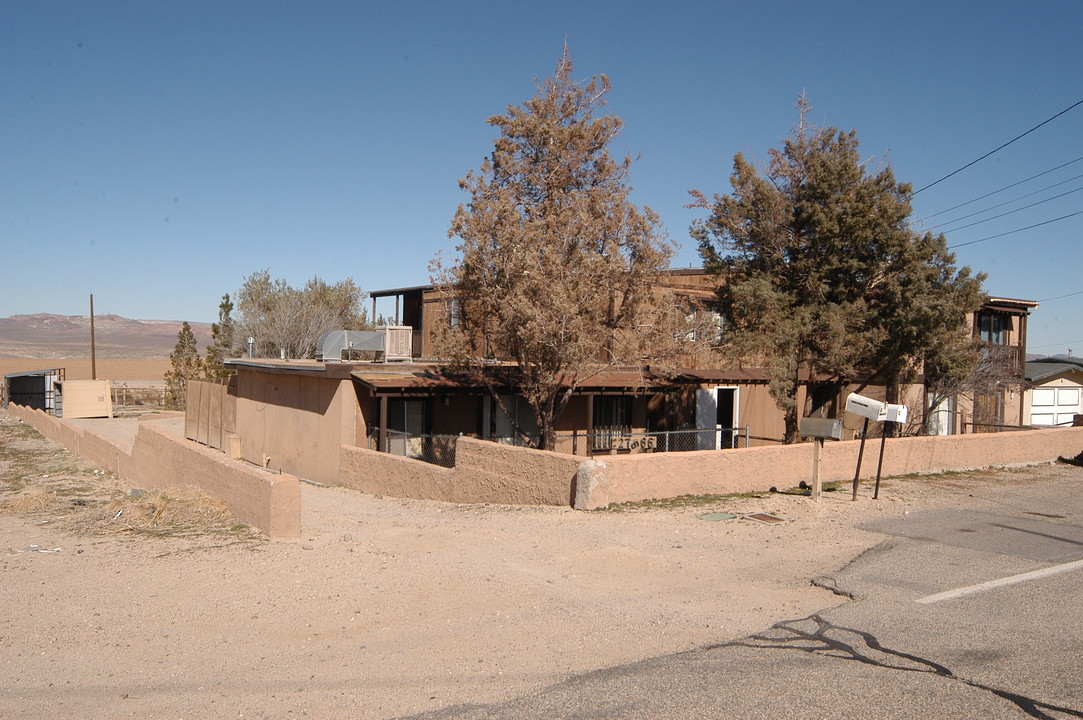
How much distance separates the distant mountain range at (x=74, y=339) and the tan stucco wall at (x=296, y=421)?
92454 millimetres

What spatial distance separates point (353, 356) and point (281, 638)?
19870 mm

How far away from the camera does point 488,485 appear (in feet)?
46.4

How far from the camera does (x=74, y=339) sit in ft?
513

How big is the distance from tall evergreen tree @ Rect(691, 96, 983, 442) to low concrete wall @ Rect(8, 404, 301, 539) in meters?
10.6

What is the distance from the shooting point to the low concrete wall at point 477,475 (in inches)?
503

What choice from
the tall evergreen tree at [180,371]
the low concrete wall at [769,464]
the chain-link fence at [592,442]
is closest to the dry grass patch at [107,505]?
the low concrete wall at [769,464]

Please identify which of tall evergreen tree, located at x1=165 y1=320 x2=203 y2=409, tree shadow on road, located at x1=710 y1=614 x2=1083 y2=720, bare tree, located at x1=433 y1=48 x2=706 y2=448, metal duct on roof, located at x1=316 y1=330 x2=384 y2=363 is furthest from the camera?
tall evergreen tree, located at x1=165 y1=320 x2=203 y2=409

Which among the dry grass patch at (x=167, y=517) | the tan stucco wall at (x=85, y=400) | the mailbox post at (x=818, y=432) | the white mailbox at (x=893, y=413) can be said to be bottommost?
the tan stucco wall at (x=85, y=400)

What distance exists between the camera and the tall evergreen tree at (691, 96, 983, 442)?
57.3ft

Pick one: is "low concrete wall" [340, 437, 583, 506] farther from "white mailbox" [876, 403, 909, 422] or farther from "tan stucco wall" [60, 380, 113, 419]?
"tan stucco wall" [60, 380, 113, 419]

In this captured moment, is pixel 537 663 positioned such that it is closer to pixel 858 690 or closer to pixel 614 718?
pixel 614 718

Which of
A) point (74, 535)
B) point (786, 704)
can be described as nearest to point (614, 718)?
point (786, 704)

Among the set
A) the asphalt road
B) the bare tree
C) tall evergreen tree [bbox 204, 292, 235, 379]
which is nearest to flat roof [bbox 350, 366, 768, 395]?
the bare tree

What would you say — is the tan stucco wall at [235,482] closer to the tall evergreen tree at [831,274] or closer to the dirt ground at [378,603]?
the dirt ground at [378,603]
